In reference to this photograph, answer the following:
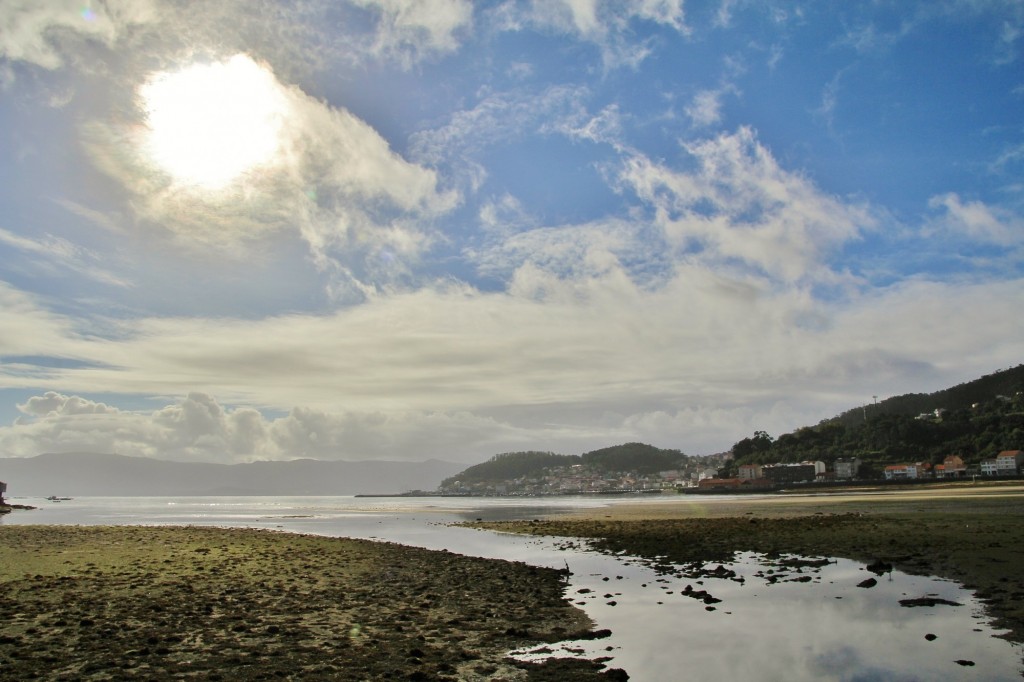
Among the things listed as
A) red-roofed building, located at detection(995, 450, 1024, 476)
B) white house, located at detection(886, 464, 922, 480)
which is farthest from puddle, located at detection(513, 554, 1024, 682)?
white house, located at detection(886, 464, 922, 480)

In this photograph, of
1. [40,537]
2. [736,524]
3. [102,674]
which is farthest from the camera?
[736,524]

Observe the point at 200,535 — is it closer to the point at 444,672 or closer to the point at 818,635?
the point at 444,672

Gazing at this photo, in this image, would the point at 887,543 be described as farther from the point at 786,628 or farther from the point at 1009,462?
the point at 1009,462

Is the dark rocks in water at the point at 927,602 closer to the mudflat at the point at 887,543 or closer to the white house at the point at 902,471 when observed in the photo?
the mudflat at the point at 887,543

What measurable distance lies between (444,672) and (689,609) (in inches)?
401

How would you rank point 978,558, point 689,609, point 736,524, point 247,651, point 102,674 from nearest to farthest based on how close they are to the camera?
point 102,674 → point 247,651 → point 689,609 → point 978,558 → point 736,524

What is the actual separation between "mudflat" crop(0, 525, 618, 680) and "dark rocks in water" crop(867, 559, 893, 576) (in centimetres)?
1338

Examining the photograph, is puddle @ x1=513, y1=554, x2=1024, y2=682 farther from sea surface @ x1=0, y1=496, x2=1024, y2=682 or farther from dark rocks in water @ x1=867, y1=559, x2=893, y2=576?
dark rocks in water @ x1=867, y1=559, x2=893, y2=576

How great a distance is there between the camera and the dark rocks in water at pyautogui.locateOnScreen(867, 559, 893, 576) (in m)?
26.2

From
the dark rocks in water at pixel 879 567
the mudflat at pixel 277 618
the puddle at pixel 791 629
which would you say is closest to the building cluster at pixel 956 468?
the dark rocks in water at pixel 879 567

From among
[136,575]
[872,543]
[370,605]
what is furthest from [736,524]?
[136,575]

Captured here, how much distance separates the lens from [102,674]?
13172 mm

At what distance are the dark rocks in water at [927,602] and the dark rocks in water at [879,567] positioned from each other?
221 inches

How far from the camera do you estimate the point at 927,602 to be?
2009cm
